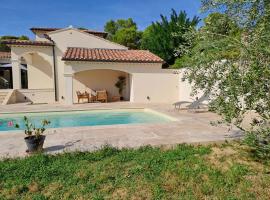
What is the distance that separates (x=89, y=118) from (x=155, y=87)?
8648 millimetres

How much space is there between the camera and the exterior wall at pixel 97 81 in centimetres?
2547


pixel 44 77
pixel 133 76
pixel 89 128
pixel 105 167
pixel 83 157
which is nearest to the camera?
pixel 105 167

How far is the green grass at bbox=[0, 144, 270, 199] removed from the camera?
531 cm

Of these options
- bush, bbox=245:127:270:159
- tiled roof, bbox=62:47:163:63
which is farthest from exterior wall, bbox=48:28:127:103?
bush, bbox=245:127:270:159

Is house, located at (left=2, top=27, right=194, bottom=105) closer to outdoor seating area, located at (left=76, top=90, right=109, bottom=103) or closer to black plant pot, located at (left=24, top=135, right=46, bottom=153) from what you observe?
outdoor seating area, located at (left=76, top=90, right=109, bottom=103)

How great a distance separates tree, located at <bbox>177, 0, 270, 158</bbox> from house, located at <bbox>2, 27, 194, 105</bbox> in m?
16.4

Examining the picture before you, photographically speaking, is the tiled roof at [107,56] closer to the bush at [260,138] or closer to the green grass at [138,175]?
the green grass at [138,175]

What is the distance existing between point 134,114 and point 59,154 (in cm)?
1064

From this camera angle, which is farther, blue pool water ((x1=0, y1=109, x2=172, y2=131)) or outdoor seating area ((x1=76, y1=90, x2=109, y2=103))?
outdoor seating area ((x1=76, y1=90, x2=109, y2=103))

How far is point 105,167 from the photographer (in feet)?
21.5

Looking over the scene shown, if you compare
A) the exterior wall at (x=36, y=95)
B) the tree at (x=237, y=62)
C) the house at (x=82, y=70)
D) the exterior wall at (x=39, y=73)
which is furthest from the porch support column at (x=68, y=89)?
the tree at (x=237, y=62)

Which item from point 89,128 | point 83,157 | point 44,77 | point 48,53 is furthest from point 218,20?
point 44,77

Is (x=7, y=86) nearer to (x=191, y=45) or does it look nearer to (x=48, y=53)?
(x=48, y=53)

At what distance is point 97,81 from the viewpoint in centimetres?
2589
